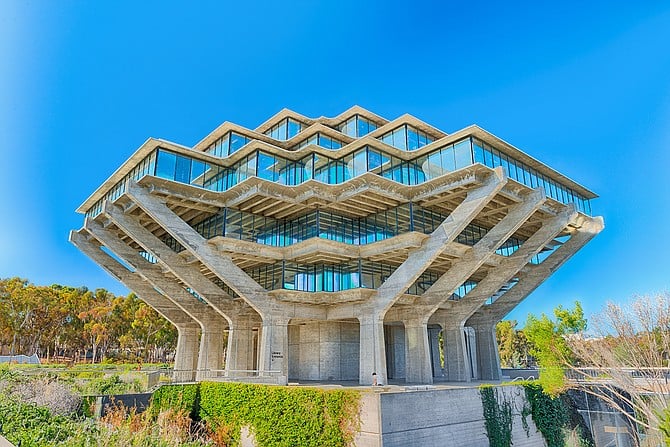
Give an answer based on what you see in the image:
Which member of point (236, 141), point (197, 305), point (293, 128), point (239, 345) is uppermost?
point (293, 128)

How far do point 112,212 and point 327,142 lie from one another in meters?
15.8

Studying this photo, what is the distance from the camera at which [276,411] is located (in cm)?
1895

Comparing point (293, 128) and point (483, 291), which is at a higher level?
point (293, 128)

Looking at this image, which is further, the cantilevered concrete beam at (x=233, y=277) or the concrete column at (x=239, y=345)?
the concrete column at (x=239, y=345)

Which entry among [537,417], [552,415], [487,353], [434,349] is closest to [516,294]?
[487,353]

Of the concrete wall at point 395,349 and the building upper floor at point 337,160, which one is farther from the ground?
the building upper floor at point 337,160

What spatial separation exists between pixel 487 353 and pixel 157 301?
27.5 meters

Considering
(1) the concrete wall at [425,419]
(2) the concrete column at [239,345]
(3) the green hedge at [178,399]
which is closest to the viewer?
(1) the concrete wall at [425,419]

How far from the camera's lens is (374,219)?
3316 cm

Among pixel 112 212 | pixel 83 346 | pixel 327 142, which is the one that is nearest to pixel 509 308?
pixel 327 142

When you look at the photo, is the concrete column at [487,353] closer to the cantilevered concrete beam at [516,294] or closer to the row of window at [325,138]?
the cantilevered concrete beam at [516,294]

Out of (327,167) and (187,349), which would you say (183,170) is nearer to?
(327,167)

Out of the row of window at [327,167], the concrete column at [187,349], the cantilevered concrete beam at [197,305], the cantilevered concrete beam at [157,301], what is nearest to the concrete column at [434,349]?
the row of window at [327,167]

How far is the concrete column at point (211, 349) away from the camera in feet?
122
